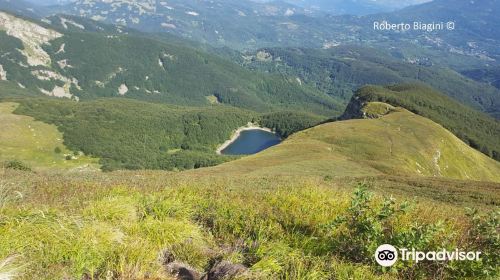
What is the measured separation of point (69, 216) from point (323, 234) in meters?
5.56

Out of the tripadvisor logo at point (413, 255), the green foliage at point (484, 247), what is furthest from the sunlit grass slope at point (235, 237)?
the tripadvisor logo at point (413, 255)

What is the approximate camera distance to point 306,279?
22.0 ft

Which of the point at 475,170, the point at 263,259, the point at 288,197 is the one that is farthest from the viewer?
the point at 475,170

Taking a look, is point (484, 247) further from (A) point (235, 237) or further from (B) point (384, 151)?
(B) point (384, 151)

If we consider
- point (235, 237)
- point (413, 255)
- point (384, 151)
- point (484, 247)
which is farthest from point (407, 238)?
point (384, 151)

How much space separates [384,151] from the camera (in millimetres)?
87062

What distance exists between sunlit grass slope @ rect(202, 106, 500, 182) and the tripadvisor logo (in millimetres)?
47000

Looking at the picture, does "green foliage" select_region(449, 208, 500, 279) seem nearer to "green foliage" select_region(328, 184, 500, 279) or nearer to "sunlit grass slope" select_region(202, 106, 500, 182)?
"green foliage" select_region(328, 184, 500, 279)

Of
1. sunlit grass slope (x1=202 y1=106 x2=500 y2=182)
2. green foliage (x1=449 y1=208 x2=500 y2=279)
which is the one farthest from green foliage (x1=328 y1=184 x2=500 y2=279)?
sunlit grass slope (x1=202 y1=106 x2=500 y2=182)

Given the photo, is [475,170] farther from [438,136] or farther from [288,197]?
[288,197]

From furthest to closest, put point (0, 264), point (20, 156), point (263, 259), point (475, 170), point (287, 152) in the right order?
1. point (20, 156)
2. point (475, 170)
3. point (287, 152)
4. point (263, 259)
5. point (0, 264)

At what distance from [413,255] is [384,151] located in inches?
3314

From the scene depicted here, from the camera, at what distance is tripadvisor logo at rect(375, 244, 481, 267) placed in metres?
7.23

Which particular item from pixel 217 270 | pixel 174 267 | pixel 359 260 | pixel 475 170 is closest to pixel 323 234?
pixel 359 260
